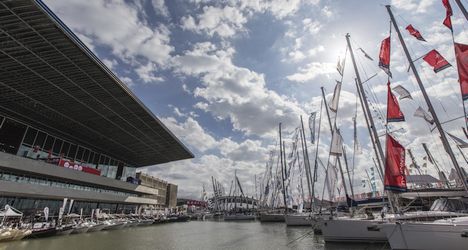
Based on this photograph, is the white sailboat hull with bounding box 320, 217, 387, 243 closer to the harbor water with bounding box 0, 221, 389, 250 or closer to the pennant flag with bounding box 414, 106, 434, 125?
the harbor water with bounding box 0, 221, 389, 250

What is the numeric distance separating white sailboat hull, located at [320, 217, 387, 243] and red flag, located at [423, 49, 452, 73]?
12.4 m

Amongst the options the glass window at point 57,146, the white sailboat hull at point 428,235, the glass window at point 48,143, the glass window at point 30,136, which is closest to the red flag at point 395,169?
the white sailboat hull at point 428,235

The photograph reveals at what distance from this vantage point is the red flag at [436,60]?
17267 millimetres

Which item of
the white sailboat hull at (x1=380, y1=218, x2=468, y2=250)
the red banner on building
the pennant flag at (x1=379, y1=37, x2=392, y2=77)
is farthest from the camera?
the red banner on building

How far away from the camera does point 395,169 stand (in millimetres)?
18312

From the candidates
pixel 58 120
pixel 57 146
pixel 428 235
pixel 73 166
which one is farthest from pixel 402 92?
pixel 57 146

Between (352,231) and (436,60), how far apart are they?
14808mm

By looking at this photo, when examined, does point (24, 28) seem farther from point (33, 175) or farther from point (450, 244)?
point (450, 244)

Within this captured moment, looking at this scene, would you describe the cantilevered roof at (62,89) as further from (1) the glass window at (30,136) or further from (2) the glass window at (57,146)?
(2) the glass window at (57,146)

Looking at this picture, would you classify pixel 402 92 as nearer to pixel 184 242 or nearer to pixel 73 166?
pixel 184 242

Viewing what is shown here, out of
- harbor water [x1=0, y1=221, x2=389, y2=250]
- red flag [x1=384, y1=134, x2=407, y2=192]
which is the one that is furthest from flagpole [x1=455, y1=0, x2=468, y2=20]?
harbor water [x1=0, y1=221, x2=389, y2=250]

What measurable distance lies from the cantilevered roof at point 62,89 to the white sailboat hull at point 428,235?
109 feet

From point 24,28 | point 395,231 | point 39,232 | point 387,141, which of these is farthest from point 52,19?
point 395,231

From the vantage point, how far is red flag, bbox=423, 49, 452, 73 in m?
17.3
